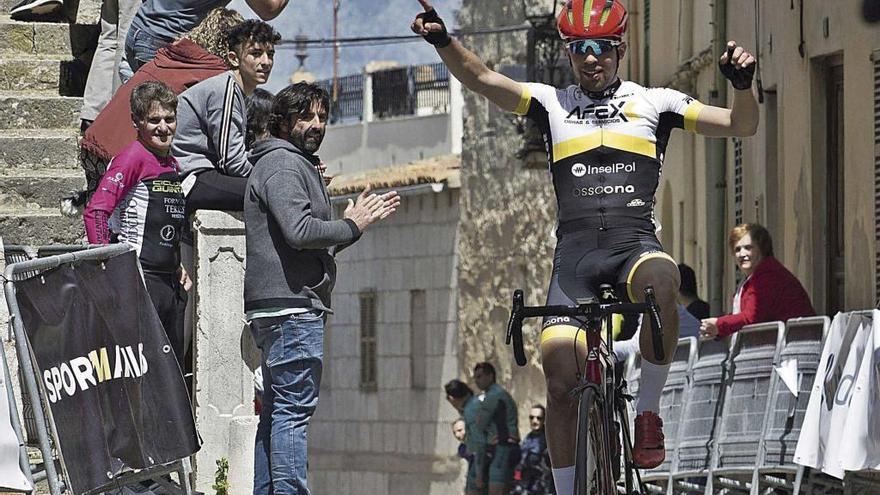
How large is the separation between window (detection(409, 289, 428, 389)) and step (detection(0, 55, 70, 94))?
23.3m

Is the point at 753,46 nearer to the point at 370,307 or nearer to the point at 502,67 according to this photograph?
the point at 502,67

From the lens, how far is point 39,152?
531 inches

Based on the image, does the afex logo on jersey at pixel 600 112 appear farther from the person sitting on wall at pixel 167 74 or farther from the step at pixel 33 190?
the step at pixel 33 190

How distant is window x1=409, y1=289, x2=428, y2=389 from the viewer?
3769cm

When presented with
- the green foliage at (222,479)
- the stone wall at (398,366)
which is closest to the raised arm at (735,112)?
the green foliage at (222,479)

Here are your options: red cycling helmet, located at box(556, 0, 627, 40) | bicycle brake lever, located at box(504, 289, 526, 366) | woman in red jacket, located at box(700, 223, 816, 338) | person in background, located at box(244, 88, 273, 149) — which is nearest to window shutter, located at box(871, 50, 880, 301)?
woman in red jacket, located at box(700, 223, 816, 338)

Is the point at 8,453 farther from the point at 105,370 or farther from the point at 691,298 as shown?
the point at 691,298

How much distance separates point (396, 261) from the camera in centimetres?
3844

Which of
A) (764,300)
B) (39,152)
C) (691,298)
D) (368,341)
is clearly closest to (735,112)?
(764,300)

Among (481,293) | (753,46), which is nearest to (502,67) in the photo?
(481,293)

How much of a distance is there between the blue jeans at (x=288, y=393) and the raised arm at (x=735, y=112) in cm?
185

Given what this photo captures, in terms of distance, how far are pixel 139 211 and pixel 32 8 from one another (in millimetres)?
5071

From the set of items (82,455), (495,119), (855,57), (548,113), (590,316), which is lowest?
(82,455)

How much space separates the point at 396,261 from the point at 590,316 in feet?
97.4
